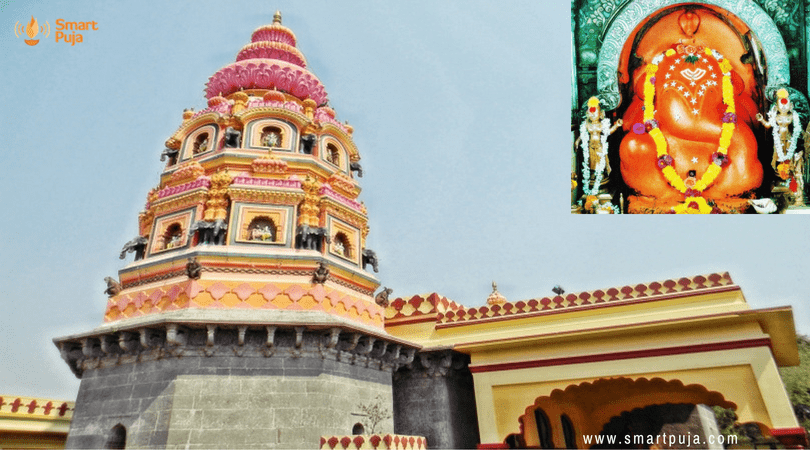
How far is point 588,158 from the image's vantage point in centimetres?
970

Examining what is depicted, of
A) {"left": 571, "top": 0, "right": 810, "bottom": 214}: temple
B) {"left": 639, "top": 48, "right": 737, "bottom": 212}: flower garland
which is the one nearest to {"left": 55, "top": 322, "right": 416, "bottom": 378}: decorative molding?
{"left": 571, "top": 0, "right": 810, "bottom": 214}: temple

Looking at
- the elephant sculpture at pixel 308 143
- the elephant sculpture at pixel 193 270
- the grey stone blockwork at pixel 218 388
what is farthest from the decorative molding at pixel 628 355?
the elephant sculpture at pixel 308 143

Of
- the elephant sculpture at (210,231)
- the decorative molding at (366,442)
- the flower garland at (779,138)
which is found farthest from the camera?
the elephant sculpture at (210,231)

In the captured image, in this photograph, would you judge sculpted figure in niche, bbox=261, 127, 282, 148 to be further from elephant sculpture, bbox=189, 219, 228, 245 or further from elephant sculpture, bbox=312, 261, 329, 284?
elephant sculpture, bbox=312, 261, 329, 284

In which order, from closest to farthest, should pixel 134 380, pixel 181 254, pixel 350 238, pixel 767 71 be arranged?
pixel 767 71 → pixel 134 380 → pixel 181 254 → pixel 350 238

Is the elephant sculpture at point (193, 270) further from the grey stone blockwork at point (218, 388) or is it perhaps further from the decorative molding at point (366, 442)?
the decorative molding at point (366, 442)

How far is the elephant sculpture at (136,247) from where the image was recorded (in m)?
15.8

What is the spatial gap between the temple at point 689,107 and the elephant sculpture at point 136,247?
12.4 metres

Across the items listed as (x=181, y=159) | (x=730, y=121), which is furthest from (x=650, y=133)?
(x=181, y=159)

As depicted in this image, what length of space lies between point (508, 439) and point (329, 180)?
9279 millimetres

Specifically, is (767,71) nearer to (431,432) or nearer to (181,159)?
(431,432)

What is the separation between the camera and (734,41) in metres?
9.08

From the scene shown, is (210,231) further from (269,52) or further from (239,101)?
(269,52)

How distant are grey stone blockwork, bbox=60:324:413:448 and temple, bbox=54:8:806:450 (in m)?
0.03
